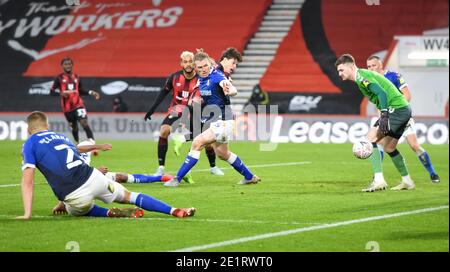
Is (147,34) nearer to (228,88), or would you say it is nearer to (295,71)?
(295,71)

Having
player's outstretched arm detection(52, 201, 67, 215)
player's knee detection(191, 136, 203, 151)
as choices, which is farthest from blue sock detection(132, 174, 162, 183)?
player's outstretched arm detection(52, 201, 67, 215)

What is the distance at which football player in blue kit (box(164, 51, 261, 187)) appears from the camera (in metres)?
14.5

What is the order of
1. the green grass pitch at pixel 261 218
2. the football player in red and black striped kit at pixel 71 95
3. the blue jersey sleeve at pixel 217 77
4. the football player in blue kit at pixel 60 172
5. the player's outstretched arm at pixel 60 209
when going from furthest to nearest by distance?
1. the football player in red and black striped kit at pixel 71 95
2. the blue jersey sleeve at pixel 217 77
3. the player's outstretched arm at pixel 60 209
4. the football player in blue kit at pixel 60 172
5. the green grass pitch at pixel 261 218

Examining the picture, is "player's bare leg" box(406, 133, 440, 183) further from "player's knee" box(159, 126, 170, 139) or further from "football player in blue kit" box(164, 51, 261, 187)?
"player's knee" box(159, 126, 170, 139)

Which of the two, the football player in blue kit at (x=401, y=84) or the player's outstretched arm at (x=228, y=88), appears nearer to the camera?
the player's outstretched arm at (x=228, y=88)

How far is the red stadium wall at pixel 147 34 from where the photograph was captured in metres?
35.0

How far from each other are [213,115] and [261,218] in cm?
424

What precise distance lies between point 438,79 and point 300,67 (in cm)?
493

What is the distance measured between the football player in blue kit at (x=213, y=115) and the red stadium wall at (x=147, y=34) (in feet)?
63.2


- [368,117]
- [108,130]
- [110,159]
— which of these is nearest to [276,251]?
[110,159]

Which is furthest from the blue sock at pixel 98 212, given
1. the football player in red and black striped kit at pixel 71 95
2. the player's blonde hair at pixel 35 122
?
the football player in red and black striped kit at pixel 71 95

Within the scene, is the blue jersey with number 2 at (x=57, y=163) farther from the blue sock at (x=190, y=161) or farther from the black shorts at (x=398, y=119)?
the black shorts at (x=398, y=119)

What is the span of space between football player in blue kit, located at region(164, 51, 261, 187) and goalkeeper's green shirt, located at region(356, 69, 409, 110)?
2.10m
